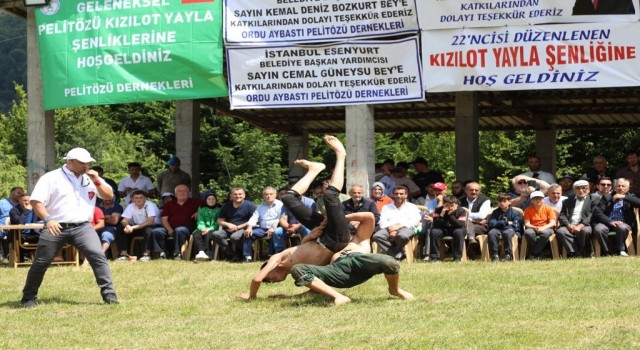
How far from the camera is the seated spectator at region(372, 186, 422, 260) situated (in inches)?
602

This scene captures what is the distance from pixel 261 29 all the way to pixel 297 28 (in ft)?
1.87

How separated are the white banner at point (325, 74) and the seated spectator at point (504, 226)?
2.04 m

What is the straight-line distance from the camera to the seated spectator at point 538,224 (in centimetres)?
1497

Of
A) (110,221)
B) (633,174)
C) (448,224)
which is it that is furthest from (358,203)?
(110,221)

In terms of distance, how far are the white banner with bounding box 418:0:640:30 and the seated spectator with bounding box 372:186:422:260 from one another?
251 cm

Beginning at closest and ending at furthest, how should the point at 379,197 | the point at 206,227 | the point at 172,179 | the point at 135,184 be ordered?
the point at 379,197, the point at 206,227, the point at 135,184, the point at 172,179

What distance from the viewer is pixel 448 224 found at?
1537 centimetres

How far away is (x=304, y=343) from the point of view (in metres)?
8.49

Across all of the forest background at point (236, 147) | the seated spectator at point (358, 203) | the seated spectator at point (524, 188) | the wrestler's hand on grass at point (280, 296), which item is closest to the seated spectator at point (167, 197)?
the seated spectator at point (358, 203)

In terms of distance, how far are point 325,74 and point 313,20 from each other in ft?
2.64

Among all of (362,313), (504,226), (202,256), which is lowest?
(362,313)

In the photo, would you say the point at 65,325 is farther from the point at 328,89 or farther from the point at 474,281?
the point at 328,89

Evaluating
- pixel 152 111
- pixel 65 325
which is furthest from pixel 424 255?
pixel 152 111

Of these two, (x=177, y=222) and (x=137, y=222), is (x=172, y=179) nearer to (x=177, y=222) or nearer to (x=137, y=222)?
(x=137, y=222)
